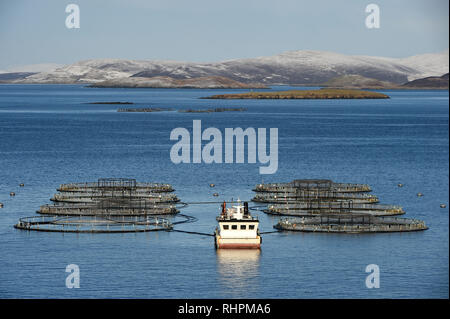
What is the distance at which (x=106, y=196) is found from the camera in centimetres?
13875

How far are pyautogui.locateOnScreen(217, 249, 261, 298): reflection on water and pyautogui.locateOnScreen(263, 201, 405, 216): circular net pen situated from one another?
23.6 m

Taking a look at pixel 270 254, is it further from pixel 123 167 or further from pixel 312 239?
pixel 123 167

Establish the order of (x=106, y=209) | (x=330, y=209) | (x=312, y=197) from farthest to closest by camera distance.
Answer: (x=312, y=197)
(x=330, y=209)
(x=106, y=209)

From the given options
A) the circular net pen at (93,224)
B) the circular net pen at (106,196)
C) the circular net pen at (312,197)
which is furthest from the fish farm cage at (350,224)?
the circular net pen at (106,196)

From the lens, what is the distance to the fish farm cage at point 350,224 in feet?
385

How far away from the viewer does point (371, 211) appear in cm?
13038

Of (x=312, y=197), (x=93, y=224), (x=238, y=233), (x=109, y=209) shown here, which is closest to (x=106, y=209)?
(x=109, y=209)

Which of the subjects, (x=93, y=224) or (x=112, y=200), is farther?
(x=112, y=200)

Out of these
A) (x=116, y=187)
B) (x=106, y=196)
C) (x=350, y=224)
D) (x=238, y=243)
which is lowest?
(x=238, y=243)

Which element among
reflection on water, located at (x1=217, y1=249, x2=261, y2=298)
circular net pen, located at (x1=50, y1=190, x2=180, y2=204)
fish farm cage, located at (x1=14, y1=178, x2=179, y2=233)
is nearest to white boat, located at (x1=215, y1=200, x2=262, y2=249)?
reflection on water, located at (x1=217, y1=249, x2=261, y2=298)

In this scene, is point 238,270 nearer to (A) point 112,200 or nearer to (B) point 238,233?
(B) point 238,233

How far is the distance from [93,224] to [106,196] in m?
18.4
